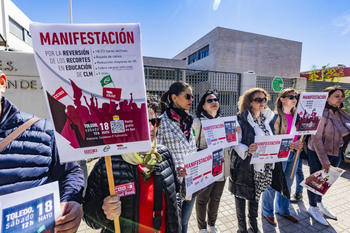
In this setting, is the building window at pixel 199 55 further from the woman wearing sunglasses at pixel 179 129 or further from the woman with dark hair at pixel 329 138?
the woman wearing sunglasses at pixel 179 129

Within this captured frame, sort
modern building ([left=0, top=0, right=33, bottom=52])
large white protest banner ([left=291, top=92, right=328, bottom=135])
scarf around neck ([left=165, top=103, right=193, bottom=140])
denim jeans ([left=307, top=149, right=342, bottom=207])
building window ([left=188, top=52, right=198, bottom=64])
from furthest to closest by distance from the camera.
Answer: building window ([left=188, top=52, right=198, bottom=64])
modern building ([left=0, top=0, right=33, bottom=52])
denim jeans ([left=307, top=149, right=342, bottom=207])
large white protest banner ([left=291, top=92, right=328, bottom=135])
scarf around neck ([left=165, top=103, right=193, bottom=140])

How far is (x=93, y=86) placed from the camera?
1062 millimetres

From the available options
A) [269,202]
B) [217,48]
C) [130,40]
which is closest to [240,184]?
[269,202]

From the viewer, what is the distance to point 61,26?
3.15ft

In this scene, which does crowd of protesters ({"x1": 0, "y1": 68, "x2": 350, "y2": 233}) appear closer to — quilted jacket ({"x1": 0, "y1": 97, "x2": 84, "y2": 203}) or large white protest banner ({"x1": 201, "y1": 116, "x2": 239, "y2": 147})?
quilted jacket ({"x1": 0, "y1": 97, "x2": 84, "y2": 203})

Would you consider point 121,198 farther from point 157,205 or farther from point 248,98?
point 248,98

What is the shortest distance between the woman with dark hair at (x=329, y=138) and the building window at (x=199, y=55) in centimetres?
2348

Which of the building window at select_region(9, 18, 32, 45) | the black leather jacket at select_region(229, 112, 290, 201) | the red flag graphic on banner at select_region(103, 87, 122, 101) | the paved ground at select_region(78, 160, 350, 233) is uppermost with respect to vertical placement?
the building window at select_region(9, 18, 32, 45)

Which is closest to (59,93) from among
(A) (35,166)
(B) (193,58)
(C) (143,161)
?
(A) (35,166)

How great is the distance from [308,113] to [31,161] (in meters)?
3.46

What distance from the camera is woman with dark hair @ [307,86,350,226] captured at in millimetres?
3051

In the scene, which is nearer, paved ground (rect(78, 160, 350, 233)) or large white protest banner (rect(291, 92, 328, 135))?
large white protest banner (rect(291, 92, 328, 135))

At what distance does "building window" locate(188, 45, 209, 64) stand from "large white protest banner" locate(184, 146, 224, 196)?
2478cm

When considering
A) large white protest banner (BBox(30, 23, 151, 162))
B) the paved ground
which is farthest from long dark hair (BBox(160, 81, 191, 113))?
the paved ground
